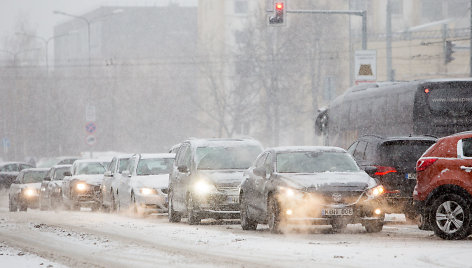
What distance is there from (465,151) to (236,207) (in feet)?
20.9

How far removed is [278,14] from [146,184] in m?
11.8

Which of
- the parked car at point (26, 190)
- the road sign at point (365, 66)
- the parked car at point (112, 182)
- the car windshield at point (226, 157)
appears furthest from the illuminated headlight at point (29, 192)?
the car windshield at point (226, 157)

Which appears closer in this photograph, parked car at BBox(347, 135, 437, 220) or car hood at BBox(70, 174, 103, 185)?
parked car at BBox(347, 135, 437, 220)

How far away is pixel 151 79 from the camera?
111250 mm

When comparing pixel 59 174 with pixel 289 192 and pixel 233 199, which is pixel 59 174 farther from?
pixel 289 192

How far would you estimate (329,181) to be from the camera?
18672 mm

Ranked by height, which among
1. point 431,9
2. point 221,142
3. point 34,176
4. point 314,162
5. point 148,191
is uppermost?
point 431,9

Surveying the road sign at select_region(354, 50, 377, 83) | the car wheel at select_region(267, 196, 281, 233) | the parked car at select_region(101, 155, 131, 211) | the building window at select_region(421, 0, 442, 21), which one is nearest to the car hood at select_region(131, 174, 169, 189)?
the parked car at select_region(101, 155, 131, 211)

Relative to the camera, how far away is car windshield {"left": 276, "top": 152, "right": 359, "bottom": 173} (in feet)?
64.6

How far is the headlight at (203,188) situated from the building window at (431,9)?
3431 inches

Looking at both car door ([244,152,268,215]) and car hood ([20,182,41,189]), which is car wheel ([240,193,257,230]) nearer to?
car door ([244,152,268,215])

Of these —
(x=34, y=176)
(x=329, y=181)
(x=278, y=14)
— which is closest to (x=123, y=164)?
(x=278, y=14)

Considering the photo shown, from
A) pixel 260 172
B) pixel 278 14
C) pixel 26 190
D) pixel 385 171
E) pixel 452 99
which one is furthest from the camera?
pixel 26 190

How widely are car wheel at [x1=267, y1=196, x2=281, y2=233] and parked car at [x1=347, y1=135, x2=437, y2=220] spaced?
260 centimetres
